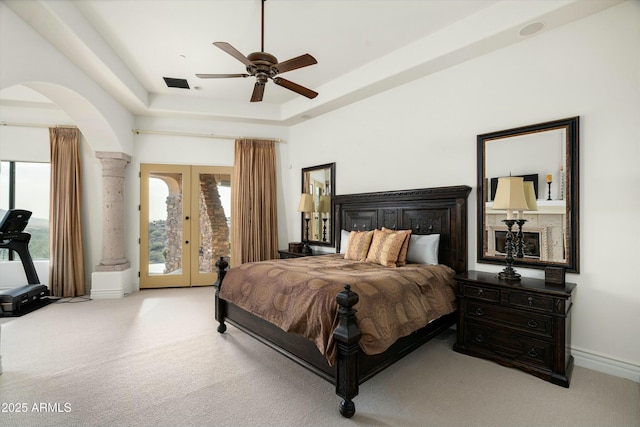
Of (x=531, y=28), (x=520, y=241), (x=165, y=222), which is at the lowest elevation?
(x=520, y=241)

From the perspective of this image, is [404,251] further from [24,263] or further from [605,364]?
[24,263]

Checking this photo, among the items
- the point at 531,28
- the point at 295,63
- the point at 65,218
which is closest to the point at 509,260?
the point at 531,28

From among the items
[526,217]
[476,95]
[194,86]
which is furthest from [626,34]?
[194,86]

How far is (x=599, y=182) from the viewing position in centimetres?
257

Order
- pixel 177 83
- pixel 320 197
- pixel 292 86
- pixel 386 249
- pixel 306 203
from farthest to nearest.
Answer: pixel 320 197 → pixel 306 203 → pixel 177 83 → pixel 386 249 → pixel 292 86

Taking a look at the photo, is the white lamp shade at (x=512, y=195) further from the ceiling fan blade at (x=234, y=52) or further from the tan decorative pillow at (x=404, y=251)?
the ceiling fan blade at (x=234, y=52)

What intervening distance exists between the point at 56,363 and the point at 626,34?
561cm

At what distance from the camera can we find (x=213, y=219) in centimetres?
564

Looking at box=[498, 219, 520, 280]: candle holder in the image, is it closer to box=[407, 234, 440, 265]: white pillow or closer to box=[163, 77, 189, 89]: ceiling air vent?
box=[407, 234, 440, 265]: white pillow

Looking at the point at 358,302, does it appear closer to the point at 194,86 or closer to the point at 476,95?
the point at 476,95

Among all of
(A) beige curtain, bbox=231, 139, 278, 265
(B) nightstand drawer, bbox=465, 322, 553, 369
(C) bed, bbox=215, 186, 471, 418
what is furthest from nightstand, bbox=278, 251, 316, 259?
(B) nightstand drawer, bbox=465, 322, 553, 369

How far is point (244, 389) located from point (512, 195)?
2767 mm

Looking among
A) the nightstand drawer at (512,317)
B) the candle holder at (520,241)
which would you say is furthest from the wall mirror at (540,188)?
the nightstand drawer at (512,317)

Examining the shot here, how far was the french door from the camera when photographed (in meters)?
5.40
